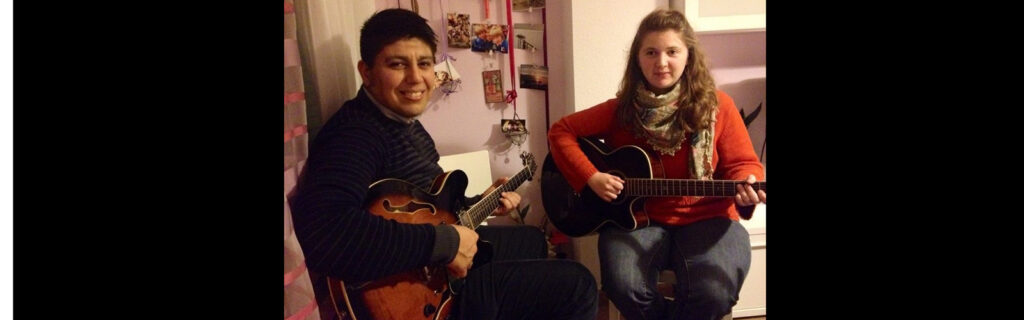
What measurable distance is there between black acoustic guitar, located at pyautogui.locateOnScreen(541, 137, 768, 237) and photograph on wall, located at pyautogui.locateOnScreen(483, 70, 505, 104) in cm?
11

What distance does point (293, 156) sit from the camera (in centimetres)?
58

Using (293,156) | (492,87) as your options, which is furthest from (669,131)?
(293,156)

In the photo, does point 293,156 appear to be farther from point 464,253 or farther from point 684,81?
point 684,81

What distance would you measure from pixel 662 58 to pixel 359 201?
1.41 ft

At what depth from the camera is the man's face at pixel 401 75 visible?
64 centimetres

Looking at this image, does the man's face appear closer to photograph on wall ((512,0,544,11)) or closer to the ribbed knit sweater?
→ the ribbed knit sweater

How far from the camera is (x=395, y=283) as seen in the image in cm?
65

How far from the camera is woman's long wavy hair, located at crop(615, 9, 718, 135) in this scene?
Answer: 736mm

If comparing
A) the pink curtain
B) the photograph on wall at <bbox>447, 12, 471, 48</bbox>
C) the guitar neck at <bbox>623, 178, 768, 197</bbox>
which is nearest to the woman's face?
the guitar neck at <bbox>623, 178, 768, 197</bbox>

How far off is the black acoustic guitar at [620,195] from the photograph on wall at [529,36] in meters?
0.14
